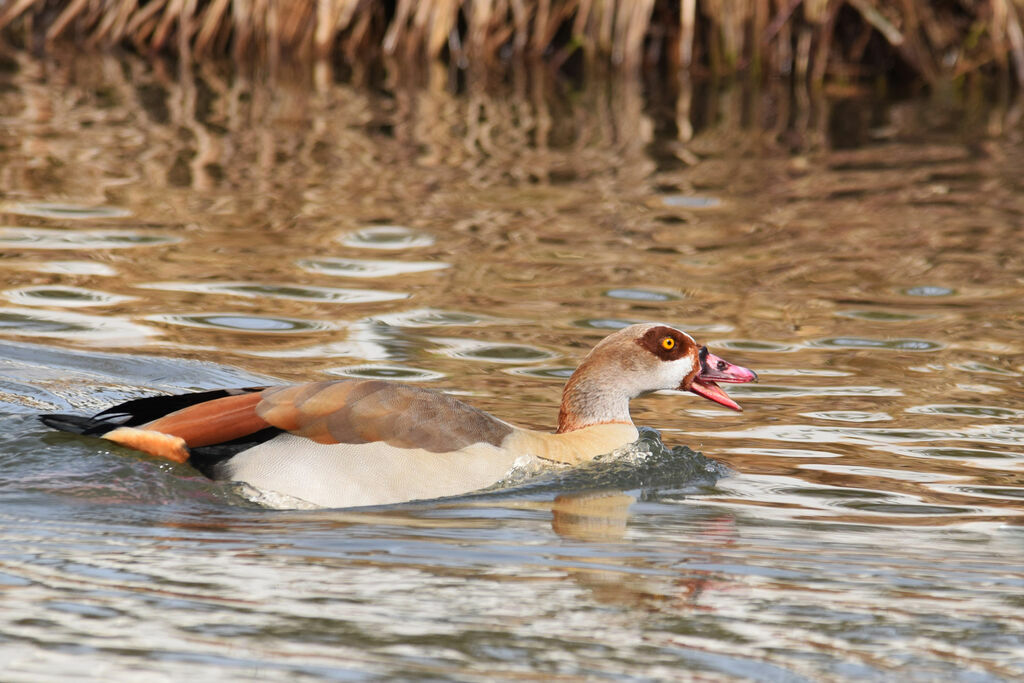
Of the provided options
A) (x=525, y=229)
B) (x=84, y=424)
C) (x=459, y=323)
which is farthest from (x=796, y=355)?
(x=84, y=424)

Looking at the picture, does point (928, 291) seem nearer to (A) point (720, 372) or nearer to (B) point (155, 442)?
(A) point (720, 372)

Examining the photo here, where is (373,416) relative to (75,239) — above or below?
below

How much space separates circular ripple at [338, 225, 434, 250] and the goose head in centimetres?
372

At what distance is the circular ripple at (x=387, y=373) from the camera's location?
7.84 m

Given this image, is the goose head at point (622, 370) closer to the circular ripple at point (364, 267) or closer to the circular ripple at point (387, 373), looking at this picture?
the circular ripple at point (387, 373)

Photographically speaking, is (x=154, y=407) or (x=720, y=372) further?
(x=720, y=372)

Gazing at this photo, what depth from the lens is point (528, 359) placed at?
8.19 m

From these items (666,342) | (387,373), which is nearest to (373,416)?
(666,342)

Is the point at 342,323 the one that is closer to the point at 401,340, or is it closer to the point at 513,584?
the point at 401,340

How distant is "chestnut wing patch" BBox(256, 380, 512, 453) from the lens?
6.00 meters

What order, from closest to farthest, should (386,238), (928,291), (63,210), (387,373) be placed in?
(387,373), (928,291), (386,238), (63,210)

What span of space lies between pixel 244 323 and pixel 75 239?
2197 millimetres

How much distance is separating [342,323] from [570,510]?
3078 mm

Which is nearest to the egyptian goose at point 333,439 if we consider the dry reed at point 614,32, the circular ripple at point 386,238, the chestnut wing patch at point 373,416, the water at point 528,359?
the chestnut wing patch at point 373,416
